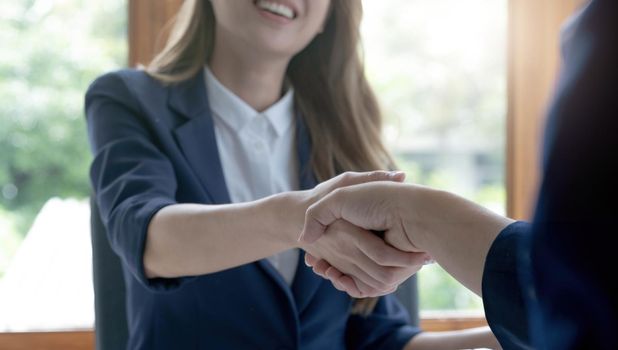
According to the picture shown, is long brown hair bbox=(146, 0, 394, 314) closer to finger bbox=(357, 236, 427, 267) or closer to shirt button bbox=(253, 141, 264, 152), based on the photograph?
shirt button bbox=(253, 141, 264, 152)

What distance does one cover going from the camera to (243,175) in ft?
4.01

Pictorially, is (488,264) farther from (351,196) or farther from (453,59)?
(453,59)

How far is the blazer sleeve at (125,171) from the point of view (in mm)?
982

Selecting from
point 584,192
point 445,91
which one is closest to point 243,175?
point 445,91

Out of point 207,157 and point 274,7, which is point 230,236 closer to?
point 207,157

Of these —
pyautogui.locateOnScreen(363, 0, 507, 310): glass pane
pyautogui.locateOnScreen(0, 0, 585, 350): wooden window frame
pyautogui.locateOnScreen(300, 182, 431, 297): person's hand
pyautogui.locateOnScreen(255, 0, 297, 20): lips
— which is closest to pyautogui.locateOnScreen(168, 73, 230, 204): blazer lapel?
pyautogui.locateOnScreen(255, 0, 297, 20): lips

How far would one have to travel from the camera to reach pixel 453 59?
1766 millimetres

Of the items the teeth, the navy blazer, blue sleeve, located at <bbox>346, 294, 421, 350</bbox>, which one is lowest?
blue sleeve, located at <bbox>346, 294, 421, 350</bbox>

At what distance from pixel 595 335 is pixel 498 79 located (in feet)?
4.67

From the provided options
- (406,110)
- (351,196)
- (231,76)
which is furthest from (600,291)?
(406,110)

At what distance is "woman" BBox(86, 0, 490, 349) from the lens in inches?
37.6

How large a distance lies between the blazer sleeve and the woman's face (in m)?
0.17

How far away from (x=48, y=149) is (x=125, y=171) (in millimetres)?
636

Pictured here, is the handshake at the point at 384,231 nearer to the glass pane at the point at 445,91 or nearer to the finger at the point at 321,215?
the finger at the point at 321,215
